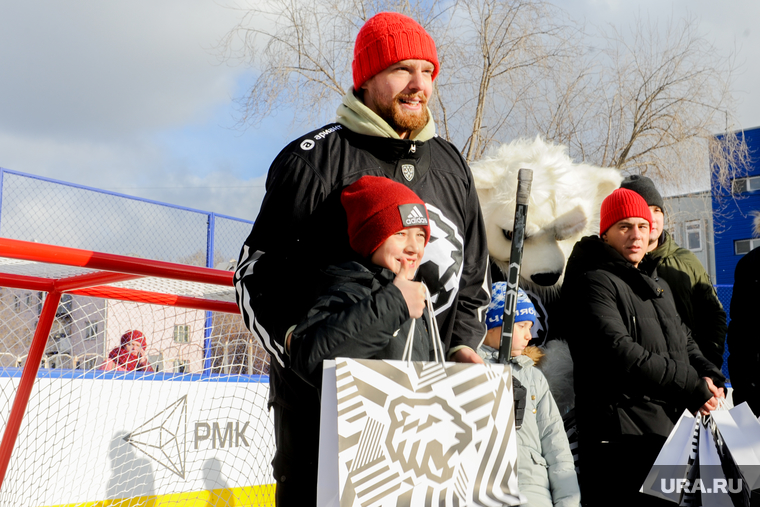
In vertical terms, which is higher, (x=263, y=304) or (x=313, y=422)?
(x=263, y=304)

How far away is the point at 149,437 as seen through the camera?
283cm

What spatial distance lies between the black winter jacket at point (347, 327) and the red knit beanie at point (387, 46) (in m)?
0.73

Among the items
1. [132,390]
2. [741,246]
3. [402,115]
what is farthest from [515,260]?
[741,246]

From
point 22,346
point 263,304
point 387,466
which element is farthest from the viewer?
point 22,346

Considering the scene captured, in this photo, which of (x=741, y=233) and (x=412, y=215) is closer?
(x=412, y=215)

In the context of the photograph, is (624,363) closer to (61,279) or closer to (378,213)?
(378,213)

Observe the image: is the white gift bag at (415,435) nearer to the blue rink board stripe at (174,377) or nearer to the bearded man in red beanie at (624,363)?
the bearded man in red beanie at (624,363)

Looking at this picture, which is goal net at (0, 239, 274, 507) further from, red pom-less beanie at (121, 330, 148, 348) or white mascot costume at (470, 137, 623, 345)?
white mascot costume at (470, 137, 623, 345)

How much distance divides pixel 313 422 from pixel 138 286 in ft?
3.77

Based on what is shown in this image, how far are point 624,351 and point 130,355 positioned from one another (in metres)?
1.97

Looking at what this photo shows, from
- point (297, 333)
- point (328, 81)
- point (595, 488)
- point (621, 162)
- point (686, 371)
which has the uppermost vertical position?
point (328, 81)

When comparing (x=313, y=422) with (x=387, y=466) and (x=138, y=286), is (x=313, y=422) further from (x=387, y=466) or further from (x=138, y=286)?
(x=138, y=286)

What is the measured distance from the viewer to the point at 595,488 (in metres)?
2.61

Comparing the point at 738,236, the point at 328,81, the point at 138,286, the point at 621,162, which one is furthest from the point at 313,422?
the point at 738,236
